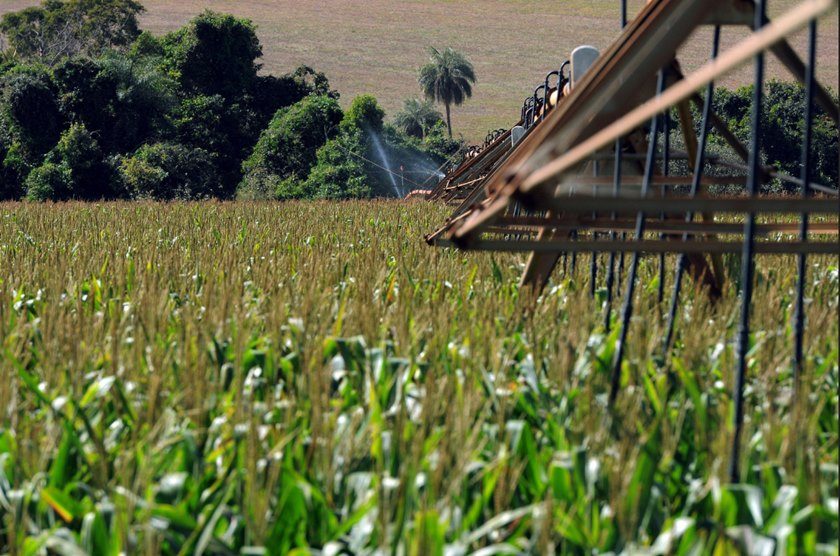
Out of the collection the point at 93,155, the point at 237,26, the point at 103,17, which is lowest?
the point at 93,155

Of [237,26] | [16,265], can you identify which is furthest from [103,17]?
[16,265]

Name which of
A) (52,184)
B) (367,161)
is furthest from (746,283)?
(52,184)

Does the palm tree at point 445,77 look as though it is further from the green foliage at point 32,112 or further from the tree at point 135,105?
the green foliage at point 32,112

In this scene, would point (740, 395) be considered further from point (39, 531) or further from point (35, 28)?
point (35, 28)

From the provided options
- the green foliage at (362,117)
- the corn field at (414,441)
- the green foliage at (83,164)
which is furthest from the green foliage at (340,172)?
the corn field at (414,441)

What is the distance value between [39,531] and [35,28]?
6728 cm

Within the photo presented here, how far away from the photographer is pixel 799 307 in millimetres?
3219

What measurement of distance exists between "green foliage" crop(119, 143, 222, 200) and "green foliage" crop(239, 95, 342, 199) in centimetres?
119

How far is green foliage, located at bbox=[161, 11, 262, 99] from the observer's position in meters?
40.1

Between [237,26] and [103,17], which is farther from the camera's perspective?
[103,17]

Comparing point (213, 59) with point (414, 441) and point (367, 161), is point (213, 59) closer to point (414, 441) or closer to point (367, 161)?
point (367, 161)

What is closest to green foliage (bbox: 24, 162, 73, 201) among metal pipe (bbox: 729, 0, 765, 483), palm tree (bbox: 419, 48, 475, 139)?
metal pipe (bbox: 729, 0, 765, 483)

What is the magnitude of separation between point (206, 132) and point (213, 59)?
3716mm

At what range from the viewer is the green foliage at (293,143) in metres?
35.8
